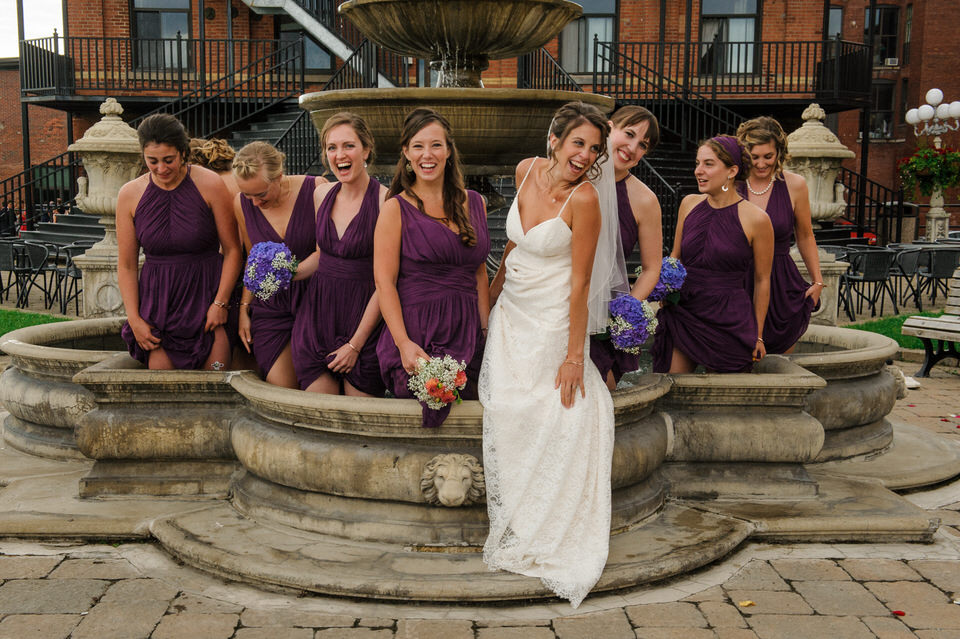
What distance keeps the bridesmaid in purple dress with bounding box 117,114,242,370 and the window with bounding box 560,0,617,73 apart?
57.5 ft

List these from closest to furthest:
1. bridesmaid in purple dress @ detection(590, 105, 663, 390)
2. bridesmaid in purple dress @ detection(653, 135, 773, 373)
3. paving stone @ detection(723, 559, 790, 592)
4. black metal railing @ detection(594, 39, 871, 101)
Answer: paving stone @ detection(723, 559, 790, 592)
bridesmaid in purple dress @ detection(590, 105, 663, 390)
bridesmaid in purple dress @ detection(653, 135, 773, 373)
black metal railing @ detection(594, 39, 871, 101)

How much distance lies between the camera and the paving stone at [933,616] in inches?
147

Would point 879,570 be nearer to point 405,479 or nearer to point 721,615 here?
point 721,615

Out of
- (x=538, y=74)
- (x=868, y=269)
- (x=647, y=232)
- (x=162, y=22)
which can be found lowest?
(x=868, y=269)

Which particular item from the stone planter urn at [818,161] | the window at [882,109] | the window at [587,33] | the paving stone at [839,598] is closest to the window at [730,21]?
the window at [587,33]

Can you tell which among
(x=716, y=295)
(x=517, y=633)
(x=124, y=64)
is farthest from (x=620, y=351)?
(x=124, y=64)

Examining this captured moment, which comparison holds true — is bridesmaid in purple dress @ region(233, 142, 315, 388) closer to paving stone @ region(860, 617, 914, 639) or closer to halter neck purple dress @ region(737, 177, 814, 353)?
halter neck purple dress @ region(737, 177, 814, 353)

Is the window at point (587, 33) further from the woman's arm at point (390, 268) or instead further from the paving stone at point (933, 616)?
the paving stone at point (933, 616)

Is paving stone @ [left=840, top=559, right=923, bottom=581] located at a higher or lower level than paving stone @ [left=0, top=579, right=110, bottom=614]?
higher

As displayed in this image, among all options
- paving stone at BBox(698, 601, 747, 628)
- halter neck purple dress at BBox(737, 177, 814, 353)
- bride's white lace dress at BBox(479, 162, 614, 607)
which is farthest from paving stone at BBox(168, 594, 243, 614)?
halter neck purple dress at BBox(737, 177, 814, 353)

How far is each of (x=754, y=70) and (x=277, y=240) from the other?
1678 cm

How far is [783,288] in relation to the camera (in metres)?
5.88

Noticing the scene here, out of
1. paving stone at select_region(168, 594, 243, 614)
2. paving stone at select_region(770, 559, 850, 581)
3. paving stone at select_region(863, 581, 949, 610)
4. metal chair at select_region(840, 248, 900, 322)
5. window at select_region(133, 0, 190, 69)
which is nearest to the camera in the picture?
paving stone at select_region(168, 594, 243, 614)

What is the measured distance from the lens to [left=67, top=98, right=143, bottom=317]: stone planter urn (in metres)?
11.1
